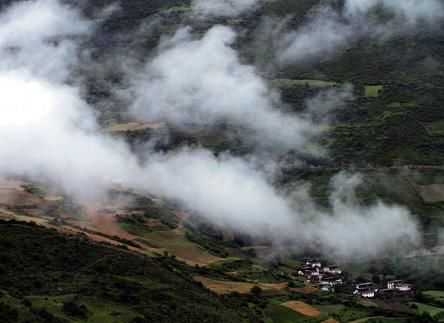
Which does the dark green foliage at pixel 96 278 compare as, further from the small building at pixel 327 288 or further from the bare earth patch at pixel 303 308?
the small building at pixel 327 288

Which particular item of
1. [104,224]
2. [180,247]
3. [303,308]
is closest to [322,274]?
[180,247]

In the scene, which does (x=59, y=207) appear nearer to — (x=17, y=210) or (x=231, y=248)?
(x=17, y=210)

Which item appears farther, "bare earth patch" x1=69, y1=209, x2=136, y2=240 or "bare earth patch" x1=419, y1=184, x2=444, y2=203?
"bare earth patch" x1=419, y1=184, x2=444, y2=203

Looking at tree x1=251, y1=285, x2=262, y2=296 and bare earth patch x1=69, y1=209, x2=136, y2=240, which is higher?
bare earth patch x1=69, y1=209, x2=136, y2=240

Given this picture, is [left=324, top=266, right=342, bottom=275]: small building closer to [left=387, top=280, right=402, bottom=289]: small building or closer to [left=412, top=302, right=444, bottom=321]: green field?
[left=387, top=280, right=402, bottom=289]: small building

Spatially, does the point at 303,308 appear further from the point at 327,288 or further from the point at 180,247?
the point at 180,247

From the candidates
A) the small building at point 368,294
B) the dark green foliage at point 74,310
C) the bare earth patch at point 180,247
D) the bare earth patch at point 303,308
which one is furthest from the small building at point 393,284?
the dark green foliage at point 74,310

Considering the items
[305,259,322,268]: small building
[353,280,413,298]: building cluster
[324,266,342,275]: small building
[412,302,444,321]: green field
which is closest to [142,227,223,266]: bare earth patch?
[305,259,322,268]: small building
